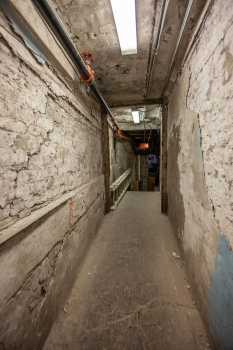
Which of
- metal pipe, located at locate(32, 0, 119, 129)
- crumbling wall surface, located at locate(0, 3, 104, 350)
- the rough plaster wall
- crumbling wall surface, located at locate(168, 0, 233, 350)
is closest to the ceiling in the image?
metal pipe, located at locate(32, 0, 119, 129)

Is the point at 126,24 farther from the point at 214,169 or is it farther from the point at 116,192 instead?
the point at 116,192

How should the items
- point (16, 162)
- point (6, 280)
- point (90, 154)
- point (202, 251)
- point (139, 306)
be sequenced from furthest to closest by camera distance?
point (90, 154) → point (139, 306) → point (202, 251) → point (16, 162) → point (6, 280)

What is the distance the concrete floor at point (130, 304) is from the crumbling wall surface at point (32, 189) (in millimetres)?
197

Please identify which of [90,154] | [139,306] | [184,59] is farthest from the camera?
[90,154]

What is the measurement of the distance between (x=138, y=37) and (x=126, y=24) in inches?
14.4

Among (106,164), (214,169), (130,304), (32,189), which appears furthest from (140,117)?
(130,304)

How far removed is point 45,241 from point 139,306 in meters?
1.14

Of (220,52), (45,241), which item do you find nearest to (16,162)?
(45,241)

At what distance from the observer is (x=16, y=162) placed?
1078mm

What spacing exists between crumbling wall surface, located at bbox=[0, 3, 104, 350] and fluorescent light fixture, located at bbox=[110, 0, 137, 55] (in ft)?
2.54

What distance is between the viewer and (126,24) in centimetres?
160

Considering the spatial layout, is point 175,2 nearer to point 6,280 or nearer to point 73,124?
point 73,124

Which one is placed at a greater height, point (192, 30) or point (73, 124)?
point (192, 30)

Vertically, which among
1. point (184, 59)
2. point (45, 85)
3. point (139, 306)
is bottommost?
point (139, 306)
